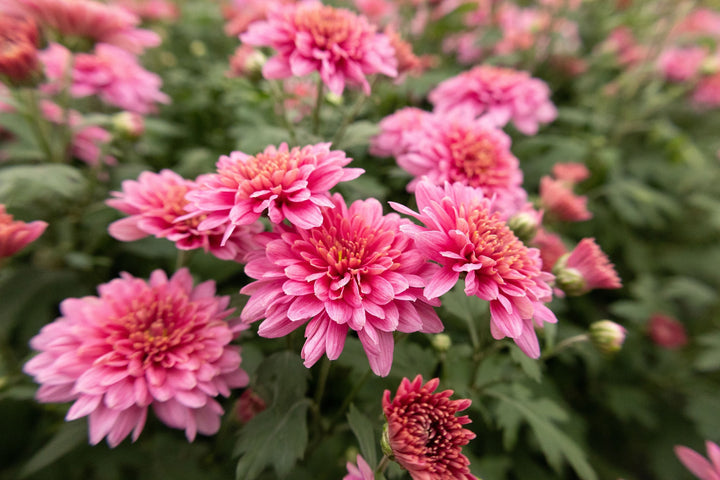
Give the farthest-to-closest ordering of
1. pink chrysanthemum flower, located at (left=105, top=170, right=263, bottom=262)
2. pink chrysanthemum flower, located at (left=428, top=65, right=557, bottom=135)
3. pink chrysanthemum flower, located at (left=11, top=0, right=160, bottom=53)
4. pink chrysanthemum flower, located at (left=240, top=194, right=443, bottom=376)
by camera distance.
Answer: pink chrysanthemum flower, located at (left=428, top=65, right=557, bottom=135) → pink chrysanthemum flower, located at (left=11, top=0, right=160, bottom=53) → pink chrysanthemum flower, located at (left=105, top=170, right=263, bottom=262) → pink chrysanthemum flower, located at (left=240, top=194, right=443, bottom=376)

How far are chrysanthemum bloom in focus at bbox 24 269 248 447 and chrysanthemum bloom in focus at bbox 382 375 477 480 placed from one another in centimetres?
34

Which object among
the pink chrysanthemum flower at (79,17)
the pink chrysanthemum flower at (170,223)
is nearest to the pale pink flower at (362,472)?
the pink chrysanthemum flower at (170,223)

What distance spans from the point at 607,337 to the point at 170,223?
1088 millimetres

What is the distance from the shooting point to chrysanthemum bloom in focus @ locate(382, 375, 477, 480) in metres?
0.65

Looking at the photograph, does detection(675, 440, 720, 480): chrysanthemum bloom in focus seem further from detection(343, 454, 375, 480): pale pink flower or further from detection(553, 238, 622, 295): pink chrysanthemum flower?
detection(343, 454, 375, 480): pale pink flower

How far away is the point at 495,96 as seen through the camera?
4.28 feet

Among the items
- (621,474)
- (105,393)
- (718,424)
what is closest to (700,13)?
(718,424)

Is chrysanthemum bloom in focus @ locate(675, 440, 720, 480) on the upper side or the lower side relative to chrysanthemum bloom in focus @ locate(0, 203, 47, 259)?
lower

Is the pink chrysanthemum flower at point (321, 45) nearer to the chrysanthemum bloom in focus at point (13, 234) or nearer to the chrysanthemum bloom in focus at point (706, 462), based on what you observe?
the chrysanthemum bloom in focus at point (13, 234)

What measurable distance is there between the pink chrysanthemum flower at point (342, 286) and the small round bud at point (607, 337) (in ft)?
1.92

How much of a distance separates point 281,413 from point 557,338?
45.1 inches

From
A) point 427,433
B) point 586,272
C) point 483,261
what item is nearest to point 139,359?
point 427,433

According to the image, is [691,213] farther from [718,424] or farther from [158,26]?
[158,26]

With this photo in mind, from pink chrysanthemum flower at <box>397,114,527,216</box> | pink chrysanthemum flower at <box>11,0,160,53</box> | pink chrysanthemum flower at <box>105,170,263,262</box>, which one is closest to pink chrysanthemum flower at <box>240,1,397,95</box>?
pink chrysanthemum flower at <box>397,114,527,216</box>
